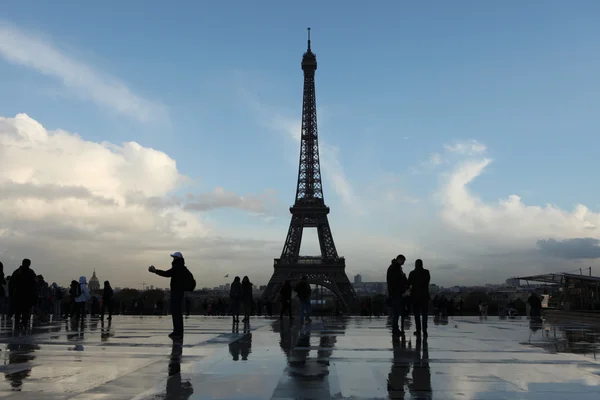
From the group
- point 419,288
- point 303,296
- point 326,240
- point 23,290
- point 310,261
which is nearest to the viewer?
point 419,288

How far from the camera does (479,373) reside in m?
7.84

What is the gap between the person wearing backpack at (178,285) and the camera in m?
13.2

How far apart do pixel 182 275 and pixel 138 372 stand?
588 cm

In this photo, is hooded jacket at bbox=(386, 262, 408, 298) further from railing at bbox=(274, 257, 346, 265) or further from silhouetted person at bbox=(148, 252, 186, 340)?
railing at bbox=(274, 257, 346, 265)

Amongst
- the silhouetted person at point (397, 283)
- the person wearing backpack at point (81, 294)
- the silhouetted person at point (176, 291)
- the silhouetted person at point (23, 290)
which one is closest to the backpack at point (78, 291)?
the person wearing backpack at point (81, 294)

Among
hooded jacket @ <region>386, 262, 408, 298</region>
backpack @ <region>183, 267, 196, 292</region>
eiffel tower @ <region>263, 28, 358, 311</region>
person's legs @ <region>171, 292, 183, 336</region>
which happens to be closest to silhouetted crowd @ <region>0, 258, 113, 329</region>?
person's legs @ <region>171, 292, 183, 336</region>

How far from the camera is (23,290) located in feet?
56.0

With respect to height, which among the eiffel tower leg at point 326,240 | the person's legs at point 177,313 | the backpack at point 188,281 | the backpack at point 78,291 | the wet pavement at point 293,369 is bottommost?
the wet pavement at point 293,369

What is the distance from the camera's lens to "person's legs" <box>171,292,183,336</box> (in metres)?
13.2

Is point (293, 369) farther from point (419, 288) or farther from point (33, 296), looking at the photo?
point (33, 296)

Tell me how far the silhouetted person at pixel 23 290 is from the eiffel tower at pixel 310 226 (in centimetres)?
6302

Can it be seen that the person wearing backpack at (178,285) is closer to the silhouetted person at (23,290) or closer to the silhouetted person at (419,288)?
the silhouetted person at (419,288)

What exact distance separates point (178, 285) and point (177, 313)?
1.97 feet

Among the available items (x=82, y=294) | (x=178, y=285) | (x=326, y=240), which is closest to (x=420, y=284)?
(x=178, y=285)
